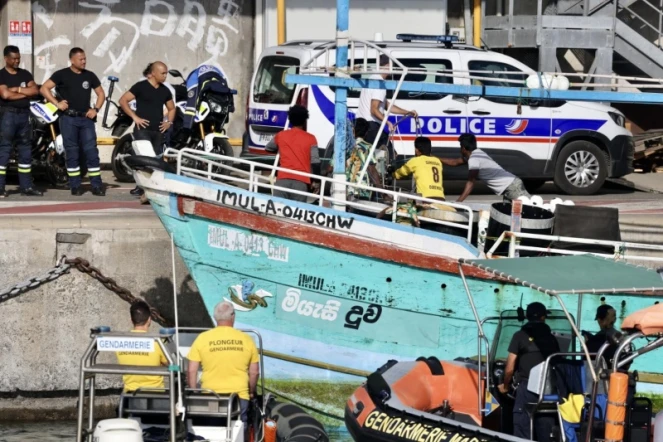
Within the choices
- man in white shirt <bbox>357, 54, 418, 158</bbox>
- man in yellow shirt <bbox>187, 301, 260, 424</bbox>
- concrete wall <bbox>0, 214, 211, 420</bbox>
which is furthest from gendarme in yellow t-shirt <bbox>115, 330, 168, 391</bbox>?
man in white shirt <bbox>357, 54, 418, 158</bbox>

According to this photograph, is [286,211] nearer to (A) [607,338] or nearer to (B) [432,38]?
Result: (A) [607,338]

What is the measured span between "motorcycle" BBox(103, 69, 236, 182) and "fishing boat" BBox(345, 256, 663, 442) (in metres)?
6.35

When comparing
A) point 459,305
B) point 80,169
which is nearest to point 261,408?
point 459,305

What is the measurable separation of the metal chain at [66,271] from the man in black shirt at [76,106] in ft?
9.38

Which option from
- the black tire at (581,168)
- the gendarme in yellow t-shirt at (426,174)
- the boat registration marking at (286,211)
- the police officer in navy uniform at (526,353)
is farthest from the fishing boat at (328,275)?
the black tire at (581,168)

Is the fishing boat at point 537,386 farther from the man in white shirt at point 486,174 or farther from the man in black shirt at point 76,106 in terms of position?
the man in black shirt at point 76,106

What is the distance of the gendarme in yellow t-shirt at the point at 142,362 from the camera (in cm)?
958

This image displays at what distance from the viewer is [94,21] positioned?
19203mm

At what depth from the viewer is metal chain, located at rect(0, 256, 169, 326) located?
503 inches

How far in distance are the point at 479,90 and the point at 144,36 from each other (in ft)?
28.2

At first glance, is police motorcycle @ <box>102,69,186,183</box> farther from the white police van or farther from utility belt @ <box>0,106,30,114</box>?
utility belt @ <box>0,106,30,114</box>

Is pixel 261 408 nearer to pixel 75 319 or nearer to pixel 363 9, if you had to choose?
pixel 75 319

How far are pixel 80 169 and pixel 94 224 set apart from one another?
306 centimetres

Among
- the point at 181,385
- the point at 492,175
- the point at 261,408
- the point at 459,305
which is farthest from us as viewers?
the point at 492,175
